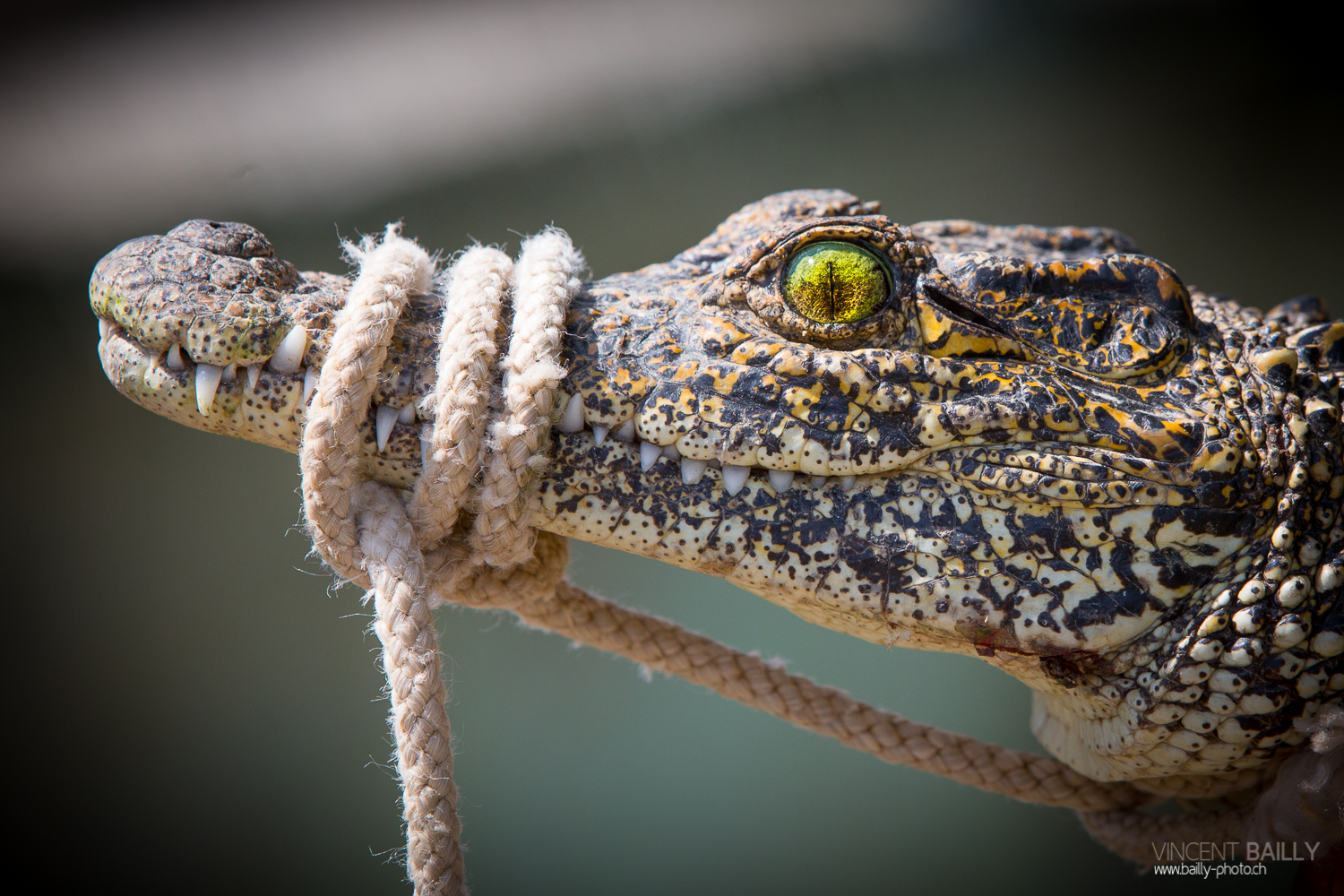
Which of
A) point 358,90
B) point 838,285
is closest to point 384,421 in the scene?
point 838,285

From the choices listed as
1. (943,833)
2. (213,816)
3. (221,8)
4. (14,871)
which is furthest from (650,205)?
(14,871)

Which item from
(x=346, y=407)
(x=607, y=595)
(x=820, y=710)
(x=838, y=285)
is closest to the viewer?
(x=346, y=407)

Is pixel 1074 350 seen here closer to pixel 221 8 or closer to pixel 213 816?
pixel 221 8

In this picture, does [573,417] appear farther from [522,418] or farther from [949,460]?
[949,460]

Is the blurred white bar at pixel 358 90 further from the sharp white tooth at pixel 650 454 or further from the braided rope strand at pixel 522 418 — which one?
the sharp white tooth at pixel 650 454

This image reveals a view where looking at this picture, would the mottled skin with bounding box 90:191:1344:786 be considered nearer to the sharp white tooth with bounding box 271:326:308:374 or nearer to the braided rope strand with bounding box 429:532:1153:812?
the sharp white tooth with bounding box 271:326:308:374

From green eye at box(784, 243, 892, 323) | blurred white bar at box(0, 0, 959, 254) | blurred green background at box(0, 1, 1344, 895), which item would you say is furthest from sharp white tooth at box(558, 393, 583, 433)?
blurred white bar at box(0, 0, 959, 254)

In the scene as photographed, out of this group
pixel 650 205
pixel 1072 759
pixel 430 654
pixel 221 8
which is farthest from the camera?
pixel 650 205
